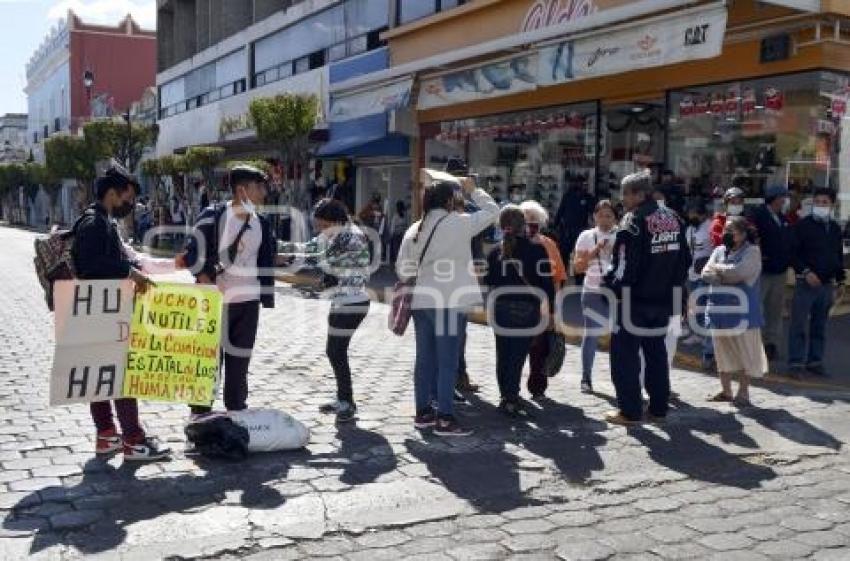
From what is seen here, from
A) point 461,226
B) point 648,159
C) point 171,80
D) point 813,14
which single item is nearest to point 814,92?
point 813,14

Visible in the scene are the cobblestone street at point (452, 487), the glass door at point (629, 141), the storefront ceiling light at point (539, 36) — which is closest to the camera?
the cobblestone street at point (452, 487)

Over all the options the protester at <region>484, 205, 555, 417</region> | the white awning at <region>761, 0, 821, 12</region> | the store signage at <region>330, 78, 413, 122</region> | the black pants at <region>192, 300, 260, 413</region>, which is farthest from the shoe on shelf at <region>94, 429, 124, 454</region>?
the store signage at <region>330, 78, 413, 122</region>

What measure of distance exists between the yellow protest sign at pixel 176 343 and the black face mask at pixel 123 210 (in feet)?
1.66

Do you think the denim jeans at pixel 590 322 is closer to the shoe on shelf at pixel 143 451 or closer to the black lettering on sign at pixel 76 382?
the shoe on shelf at pixel 143 451

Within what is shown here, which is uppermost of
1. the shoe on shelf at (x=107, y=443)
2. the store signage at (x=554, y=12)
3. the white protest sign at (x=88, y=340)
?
the store signage at (x=554, y=12)

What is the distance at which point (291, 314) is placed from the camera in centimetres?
1259

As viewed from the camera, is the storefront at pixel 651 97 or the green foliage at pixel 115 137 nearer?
the storefront at pixel 651 97

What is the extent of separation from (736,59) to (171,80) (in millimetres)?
30949

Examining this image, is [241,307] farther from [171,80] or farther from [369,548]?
[171,80]

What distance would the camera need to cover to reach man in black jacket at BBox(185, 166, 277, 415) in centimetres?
568

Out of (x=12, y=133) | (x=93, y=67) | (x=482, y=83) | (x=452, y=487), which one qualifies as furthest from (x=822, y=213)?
(x=12, y=133)

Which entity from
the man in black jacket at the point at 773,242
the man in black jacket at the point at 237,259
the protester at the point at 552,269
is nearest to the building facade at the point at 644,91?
the man in black jacket at the point at 773,242

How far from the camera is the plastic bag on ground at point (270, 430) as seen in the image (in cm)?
542

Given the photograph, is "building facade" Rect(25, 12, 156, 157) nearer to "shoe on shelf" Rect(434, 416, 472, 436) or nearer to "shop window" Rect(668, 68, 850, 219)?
"shop window" Rect(668, 68, 850, 219)
